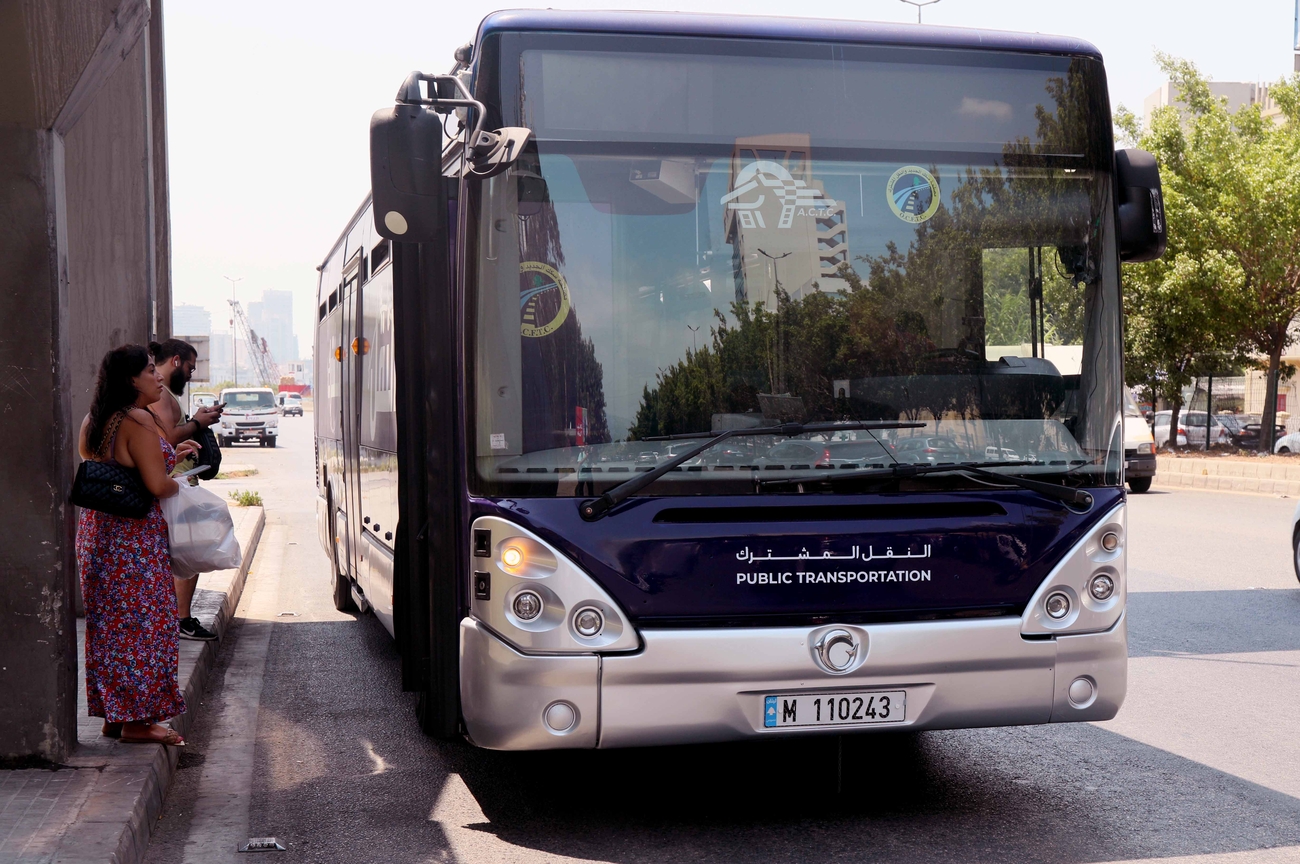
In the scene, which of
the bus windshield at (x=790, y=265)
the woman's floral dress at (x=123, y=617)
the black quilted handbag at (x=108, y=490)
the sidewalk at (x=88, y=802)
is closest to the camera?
the sidewalk at (x=88, y=802)

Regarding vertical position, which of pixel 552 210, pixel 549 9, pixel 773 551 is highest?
pixel 549 9

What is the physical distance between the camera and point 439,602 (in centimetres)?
500

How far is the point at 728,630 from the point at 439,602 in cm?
116

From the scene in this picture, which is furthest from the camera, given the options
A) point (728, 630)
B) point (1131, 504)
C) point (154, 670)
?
point (1131, 504)

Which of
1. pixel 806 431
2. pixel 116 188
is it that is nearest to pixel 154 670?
pixel 806 431

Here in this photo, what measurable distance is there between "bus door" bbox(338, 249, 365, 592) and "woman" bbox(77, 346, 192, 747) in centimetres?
269

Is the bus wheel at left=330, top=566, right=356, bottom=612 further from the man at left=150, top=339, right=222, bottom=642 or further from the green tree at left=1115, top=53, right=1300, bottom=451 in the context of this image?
the green tree at left=1115, top=53, right=1300, bottom=451

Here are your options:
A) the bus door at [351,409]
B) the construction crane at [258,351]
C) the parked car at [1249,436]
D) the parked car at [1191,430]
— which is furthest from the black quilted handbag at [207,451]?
the construction crane at [258,351]

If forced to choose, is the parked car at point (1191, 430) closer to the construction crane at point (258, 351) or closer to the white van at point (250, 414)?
the white van at point (250, 414)

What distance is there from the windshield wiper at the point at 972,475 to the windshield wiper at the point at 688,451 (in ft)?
0.53

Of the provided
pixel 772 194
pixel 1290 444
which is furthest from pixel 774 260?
pixel 1290 444

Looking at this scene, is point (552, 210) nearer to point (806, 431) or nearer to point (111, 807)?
point (806, 431)

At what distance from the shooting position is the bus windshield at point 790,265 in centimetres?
461

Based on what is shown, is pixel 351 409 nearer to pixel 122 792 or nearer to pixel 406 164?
pixel 122 792
